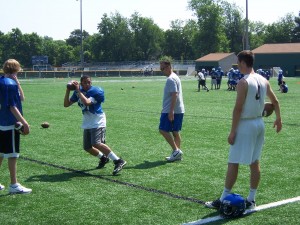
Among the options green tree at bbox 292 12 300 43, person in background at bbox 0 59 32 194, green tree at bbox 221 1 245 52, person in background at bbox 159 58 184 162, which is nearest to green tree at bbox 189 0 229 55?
green tree at bbox 221 1 245 52

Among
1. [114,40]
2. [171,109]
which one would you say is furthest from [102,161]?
[114,40]

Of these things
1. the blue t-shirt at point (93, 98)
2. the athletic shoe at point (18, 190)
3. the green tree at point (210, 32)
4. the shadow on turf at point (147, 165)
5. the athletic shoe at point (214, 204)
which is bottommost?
the shadow on turf at point (147, 165)

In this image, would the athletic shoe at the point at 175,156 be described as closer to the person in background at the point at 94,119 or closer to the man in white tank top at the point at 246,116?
the person in background at the point at 94,119

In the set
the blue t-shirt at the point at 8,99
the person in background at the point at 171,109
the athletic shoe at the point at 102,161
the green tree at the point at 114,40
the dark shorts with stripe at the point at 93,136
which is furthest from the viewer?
the green tree at the point at 114,40

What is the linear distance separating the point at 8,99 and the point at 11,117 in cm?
31

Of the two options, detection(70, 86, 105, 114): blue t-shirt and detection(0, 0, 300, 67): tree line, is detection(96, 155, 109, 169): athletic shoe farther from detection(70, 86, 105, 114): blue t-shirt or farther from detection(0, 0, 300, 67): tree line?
detection(0, 0, 300, 67): tree line

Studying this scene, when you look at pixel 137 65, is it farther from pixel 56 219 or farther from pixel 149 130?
pixel 56 219

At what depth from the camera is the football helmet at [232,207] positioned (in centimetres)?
575

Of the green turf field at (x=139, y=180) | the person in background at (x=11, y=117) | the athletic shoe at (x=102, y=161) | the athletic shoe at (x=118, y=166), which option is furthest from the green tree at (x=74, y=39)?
the person in background at (x=11, y=117)

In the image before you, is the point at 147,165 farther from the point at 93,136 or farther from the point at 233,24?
the point at 233,24

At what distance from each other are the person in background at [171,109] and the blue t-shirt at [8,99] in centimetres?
313

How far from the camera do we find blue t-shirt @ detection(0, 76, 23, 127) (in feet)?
22.1

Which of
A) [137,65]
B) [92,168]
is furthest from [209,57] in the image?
[92,168]

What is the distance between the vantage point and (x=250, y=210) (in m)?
6.07
